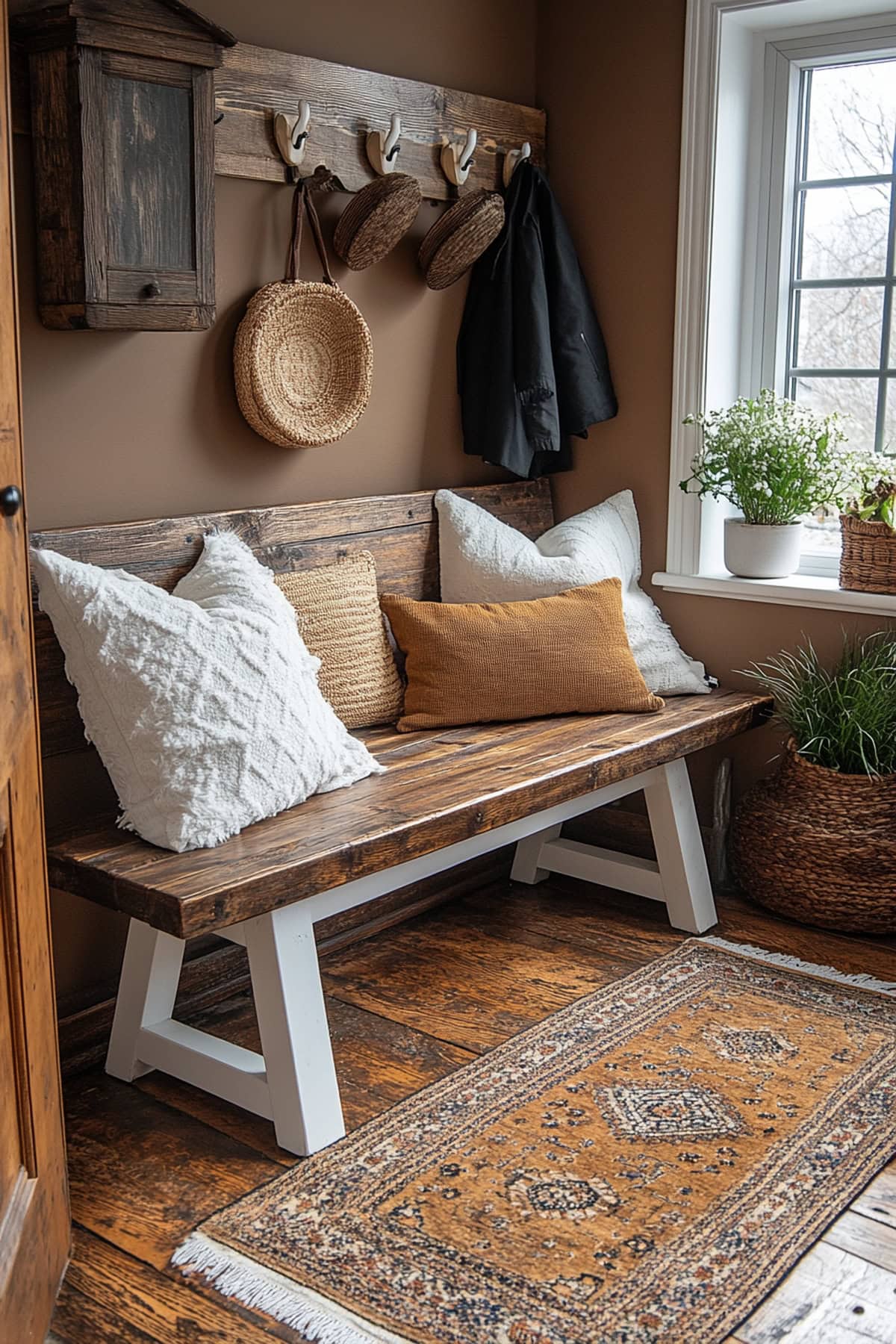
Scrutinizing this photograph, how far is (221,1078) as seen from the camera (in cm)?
229

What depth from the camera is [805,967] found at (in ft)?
9.43

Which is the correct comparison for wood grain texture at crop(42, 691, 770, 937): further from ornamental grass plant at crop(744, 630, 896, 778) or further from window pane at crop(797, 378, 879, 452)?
window pane at crop(797, 378, 879, 452)

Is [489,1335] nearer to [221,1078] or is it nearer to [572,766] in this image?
[221,1078]

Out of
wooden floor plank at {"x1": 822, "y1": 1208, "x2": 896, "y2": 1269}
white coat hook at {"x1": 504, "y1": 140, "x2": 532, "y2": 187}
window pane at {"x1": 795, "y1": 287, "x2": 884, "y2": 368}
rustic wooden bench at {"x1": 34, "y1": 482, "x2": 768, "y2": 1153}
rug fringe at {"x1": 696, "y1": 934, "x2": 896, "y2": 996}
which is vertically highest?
white coat hook at {"x1": 504, "y1": 140, "x2": 532, "y2": 187}

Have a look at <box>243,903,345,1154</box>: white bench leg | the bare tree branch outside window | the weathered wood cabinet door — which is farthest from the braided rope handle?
<box>243,903,345,1154</box>: white bench leg

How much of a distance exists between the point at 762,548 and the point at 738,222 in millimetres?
819

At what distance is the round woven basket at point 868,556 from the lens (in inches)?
122

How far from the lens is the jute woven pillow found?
279cm

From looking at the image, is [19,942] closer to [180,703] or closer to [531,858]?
[180,703]

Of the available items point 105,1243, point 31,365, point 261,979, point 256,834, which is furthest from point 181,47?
point 105,1243

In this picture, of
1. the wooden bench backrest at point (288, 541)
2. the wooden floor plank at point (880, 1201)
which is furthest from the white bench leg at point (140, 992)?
the wooden floor plank at point (880, 1201)

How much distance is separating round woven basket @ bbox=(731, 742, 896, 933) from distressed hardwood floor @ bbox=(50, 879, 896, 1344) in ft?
0.21

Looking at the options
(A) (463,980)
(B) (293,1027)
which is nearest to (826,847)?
(A) (463,980)

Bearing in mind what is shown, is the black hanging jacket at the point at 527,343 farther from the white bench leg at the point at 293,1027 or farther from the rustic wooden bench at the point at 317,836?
the white bench leg at the point at 293,1027
